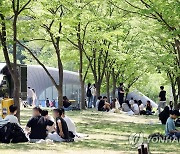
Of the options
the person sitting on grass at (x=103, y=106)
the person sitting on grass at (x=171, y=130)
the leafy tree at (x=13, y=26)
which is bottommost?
the person sitting on grass at (x=171, y=130)

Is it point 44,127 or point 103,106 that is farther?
point 103,106

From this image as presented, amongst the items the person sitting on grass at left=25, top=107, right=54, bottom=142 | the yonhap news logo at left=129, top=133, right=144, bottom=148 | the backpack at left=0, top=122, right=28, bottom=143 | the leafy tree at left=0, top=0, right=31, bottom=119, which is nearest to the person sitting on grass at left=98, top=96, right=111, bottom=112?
the leafy tree at left=0, top=0, right=31, bottom=119

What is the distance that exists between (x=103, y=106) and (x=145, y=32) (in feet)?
15.8

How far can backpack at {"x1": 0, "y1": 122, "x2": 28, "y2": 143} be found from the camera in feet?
39.2

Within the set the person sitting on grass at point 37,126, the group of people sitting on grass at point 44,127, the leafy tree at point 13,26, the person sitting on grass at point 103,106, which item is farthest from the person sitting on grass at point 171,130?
the person sitting on grass at point 103,106

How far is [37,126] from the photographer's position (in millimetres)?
12281

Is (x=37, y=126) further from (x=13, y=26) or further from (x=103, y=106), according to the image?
(x=103, y=106)

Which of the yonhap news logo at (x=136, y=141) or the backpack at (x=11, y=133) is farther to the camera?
the backpack at (x=11, y=133)

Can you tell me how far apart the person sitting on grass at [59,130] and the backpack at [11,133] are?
2.62ft

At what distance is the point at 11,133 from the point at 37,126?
0.69 metres

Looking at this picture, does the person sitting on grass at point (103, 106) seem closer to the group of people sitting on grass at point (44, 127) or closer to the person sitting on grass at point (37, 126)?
the group of people sitting on grass at point (44, 127)

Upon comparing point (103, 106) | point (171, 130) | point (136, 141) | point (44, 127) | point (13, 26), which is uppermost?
point (13, 26)

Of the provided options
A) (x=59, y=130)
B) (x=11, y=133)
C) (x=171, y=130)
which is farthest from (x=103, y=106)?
(x=11, y=133)

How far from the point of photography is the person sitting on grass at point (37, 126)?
40.3ft
